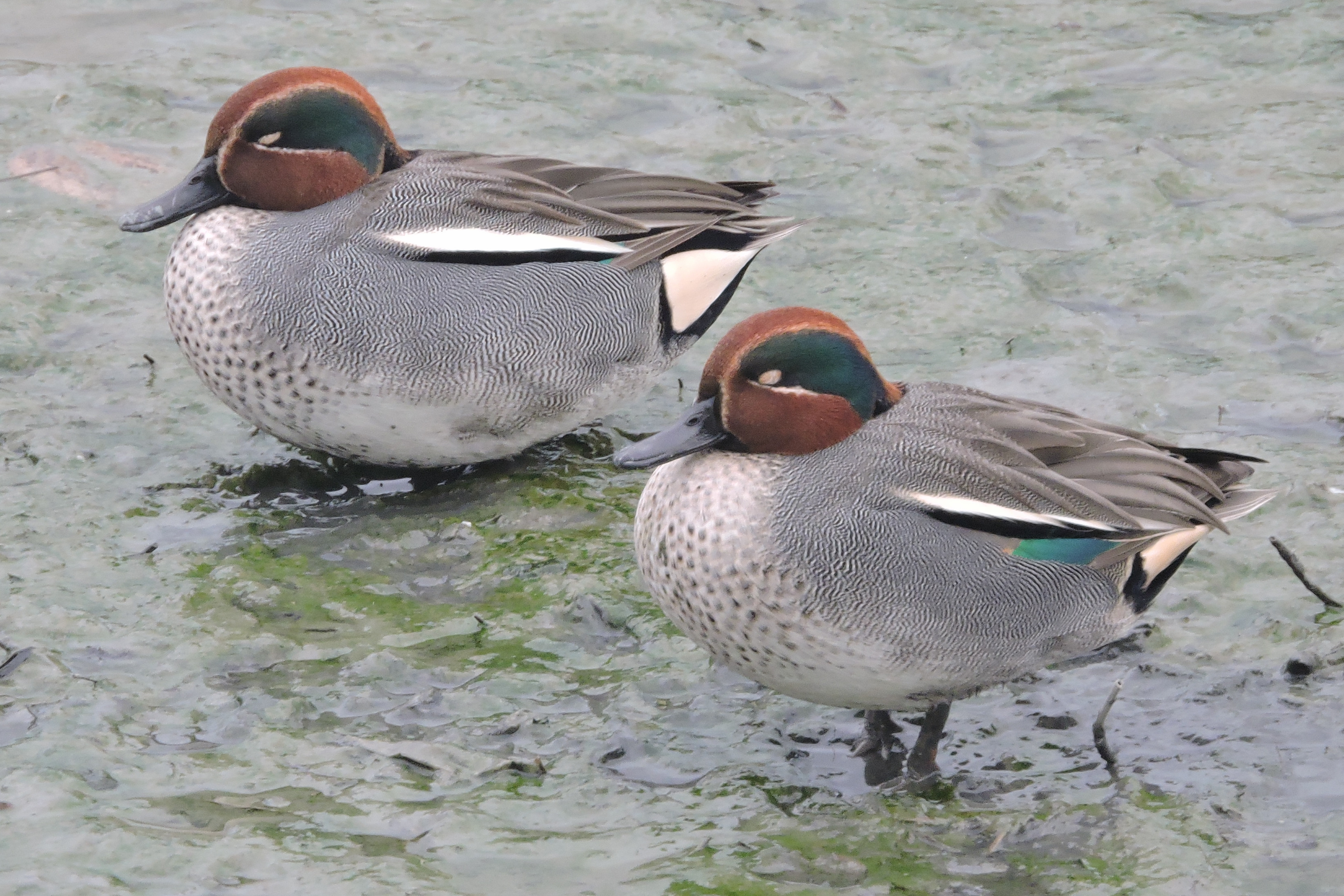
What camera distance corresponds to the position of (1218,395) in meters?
5.40

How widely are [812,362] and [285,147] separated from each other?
→ 2.01 meters

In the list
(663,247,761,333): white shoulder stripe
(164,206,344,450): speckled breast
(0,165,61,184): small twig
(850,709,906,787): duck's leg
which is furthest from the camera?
(0,165,61,184): small twig

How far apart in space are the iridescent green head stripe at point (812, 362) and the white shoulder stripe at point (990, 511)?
0.31 m

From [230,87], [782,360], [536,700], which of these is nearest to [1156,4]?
[230,87]

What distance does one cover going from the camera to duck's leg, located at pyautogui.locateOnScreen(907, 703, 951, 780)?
12.8 ft

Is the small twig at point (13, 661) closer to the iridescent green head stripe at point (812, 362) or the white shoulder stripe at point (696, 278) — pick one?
the iridescent green head stripe at point (812, 362)

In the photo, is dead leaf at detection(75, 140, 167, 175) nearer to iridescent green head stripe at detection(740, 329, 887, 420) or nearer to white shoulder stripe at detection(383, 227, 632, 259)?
white shoulder stripe at detection(383, 227, 632, 259)

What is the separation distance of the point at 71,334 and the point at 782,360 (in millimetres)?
3015

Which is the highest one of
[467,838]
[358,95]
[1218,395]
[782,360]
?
[358,95]

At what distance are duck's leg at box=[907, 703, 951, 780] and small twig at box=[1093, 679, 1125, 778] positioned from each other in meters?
0.34

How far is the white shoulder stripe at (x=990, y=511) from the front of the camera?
3779 millimetres

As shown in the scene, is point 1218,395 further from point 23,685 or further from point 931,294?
point 23,685

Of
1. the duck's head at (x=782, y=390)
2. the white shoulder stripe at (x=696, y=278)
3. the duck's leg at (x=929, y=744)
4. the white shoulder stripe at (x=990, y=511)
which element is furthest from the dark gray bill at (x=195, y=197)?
the duck's leg at (x=929, y=744)

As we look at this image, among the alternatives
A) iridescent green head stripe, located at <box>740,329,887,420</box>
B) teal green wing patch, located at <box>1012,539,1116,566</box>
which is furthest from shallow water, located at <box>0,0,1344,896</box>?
iridescent green head stripe, located at <box>740,329,887,420</box>
